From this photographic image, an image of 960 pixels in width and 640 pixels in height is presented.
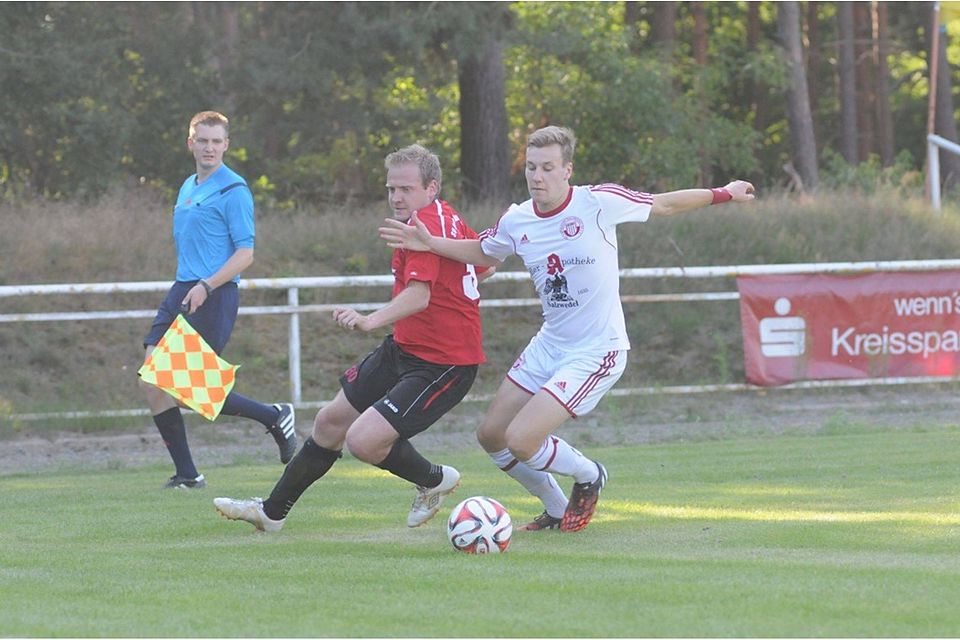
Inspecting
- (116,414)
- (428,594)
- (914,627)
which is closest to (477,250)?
(428,594)

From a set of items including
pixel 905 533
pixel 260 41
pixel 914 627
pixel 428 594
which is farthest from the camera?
pixel 260 41

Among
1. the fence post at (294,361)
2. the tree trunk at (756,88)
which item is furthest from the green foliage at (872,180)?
the tree trunk at (756,88)

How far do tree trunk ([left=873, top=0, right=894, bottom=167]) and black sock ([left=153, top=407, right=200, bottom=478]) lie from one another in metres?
31.4

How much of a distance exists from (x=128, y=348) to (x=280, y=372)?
1.67 m

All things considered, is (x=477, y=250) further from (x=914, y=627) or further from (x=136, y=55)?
(x=136, y=55)

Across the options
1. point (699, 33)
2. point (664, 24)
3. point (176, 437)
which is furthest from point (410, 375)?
point (699, 33)

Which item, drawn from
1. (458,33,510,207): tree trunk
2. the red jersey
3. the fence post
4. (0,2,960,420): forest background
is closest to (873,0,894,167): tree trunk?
(0,2,960,420): forest background

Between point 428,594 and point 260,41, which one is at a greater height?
point 260,41

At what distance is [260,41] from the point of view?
68.2ft

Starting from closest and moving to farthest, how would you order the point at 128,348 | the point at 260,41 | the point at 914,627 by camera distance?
the point at 914,627 < the point at 128,348 < the point at 260,41

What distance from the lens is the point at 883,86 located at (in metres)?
38.2

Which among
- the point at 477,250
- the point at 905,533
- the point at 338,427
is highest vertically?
the point at 477,250

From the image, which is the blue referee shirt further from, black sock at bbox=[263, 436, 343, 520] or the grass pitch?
black sock at bbox=[263, 436, 343, 520]

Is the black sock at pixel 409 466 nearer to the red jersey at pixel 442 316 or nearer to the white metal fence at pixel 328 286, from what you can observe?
the red jersey at pixel 442 316
